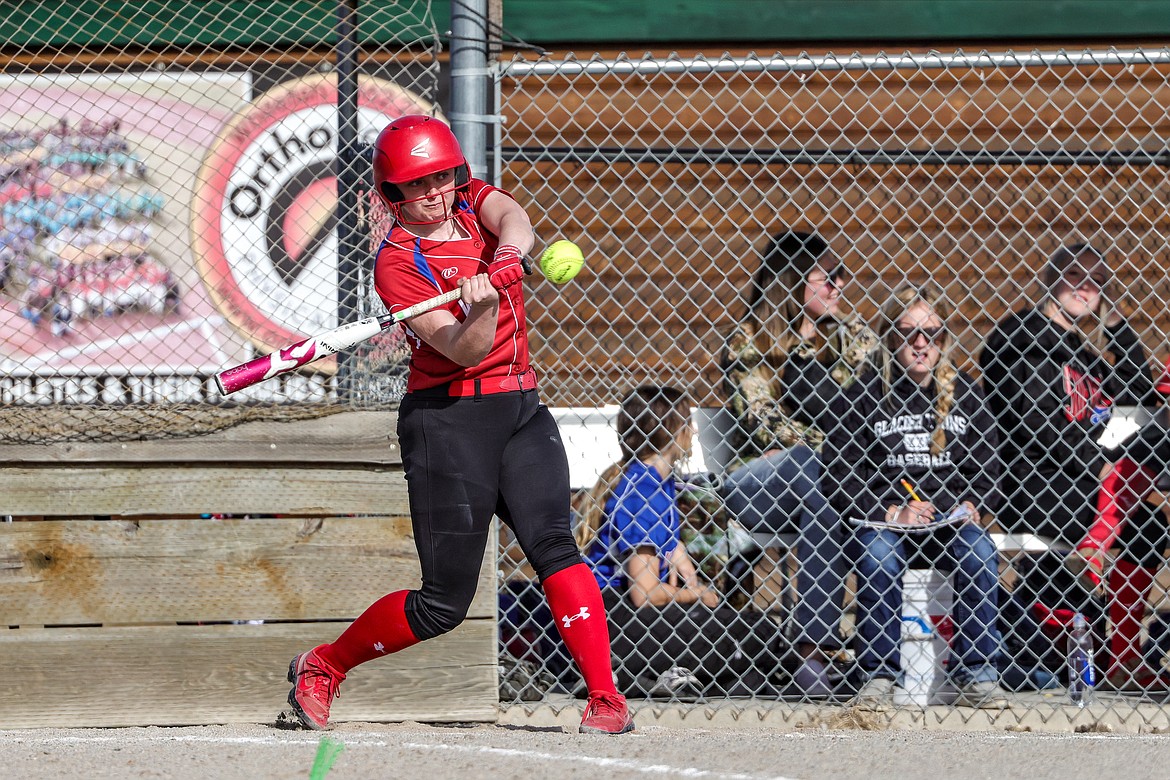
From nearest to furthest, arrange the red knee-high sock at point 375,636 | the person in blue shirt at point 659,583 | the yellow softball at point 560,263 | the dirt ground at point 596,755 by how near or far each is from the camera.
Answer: the dirt ground at point 596,755
the yellow softball at point 560,263
the red knee-high sock at point 375,636
the person in blue shirt at point 659,583

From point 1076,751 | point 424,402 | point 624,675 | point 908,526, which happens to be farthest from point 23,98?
point 1076,751

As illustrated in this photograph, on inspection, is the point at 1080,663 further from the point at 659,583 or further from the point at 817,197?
the point at 817,197

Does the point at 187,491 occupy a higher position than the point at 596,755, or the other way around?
the point at 187,491

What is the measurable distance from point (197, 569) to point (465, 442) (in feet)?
4.08

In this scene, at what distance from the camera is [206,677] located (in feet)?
13.8

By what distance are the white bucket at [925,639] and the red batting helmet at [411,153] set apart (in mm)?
2466

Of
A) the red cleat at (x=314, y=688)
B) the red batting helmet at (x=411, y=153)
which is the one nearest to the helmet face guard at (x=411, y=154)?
the red batting helmet at (x=411, y=153)

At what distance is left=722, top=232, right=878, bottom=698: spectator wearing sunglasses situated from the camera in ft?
15.2

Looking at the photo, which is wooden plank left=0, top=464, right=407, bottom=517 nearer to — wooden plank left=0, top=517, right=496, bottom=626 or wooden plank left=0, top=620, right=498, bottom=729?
wooden plank left=0, top=517, right=496, bottom=626

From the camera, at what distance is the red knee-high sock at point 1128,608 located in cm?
484

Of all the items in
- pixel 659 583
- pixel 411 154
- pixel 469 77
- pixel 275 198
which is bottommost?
pixel 659 583

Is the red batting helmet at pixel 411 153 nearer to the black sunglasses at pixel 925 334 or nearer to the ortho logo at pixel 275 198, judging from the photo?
the ortho logo at pixel 275 198

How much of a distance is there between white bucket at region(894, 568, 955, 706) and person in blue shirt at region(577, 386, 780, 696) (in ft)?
1.59

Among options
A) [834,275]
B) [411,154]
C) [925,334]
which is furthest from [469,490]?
[925,334]
